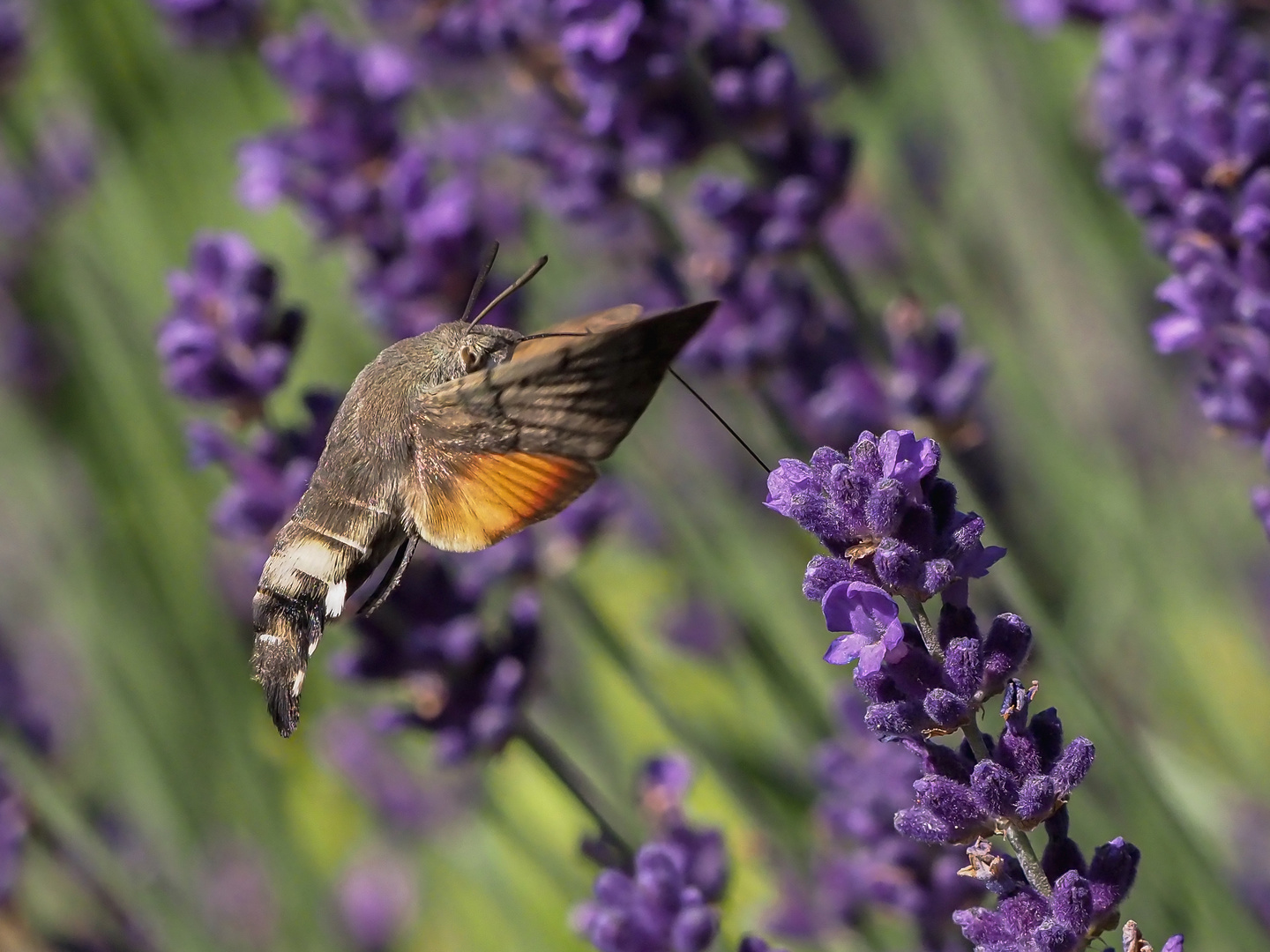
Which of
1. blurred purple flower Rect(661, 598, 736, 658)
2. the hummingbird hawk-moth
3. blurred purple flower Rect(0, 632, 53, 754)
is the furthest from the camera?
blurred purple flower Rect(661, 598, 736, 658)

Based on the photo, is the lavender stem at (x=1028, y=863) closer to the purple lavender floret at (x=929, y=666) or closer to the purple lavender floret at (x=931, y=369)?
the purple lavender floret at (x=929, y=666)

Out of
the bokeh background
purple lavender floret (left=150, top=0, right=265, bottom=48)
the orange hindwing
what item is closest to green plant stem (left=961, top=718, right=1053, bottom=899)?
the orange hindwing

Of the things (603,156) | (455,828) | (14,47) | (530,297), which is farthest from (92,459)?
(603,156)

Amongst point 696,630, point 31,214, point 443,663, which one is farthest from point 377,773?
point 443,663

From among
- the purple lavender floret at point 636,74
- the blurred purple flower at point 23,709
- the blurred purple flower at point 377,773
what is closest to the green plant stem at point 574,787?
the purple lavender floret at point 636,74

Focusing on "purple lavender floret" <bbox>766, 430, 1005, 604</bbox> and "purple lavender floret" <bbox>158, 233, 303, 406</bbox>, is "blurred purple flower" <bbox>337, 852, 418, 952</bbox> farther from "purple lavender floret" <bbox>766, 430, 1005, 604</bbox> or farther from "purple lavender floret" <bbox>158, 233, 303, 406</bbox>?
"purple lavender floret" <bbox>766, 430, 1005, 604</bbox>

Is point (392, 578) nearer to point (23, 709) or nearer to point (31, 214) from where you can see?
point (23, 709)
